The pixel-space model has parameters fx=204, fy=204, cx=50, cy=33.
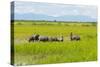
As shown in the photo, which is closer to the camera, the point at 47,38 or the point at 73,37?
the point at 47,38

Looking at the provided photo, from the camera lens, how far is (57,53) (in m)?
2.08

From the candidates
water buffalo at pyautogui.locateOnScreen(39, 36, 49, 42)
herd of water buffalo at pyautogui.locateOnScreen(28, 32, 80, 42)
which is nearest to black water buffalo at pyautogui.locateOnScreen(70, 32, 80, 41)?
herd of water buffalo at pyautogui.locateOnScreen(28, 32, 80, 42)

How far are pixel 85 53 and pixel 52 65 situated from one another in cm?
40

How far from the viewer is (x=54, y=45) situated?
2078mm

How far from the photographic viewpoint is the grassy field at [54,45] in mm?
1939

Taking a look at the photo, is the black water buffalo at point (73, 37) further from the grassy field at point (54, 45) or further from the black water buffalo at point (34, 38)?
the black water buffalo at point (34, 38)

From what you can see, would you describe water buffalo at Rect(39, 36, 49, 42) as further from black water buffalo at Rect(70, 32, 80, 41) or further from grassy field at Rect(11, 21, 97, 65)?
black water buffalo at Rect(70, 32, 80, 41)

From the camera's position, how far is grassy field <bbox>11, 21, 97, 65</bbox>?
194 centimetres

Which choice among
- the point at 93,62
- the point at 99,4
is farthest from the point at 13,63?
the point at 99,4

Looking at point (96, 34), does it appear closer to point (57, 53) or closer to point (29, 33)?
point (57, 53)

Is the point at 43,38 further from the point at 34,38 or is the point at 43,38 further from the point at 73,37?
the point at 73,37

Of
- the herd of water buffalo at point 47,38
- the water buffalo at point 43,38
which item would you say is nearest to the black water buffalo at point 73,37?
the herd of water buffalo at point 47,38

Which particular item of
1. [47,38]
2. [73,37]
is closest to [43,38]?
[47,38]

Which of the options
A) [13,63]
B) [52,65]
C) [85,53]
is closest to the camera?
[13,63]
